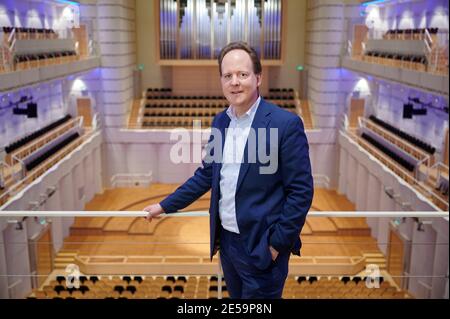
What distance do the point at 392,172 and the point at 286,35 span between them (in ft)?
17.9

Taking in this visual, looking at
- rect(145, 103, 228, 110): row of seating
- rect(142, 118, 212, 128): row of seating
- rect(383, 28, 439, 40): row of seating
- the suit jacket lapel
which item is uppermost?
rect(383, 28, 439, 40): row of seating

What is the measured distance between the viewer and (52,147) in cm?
926

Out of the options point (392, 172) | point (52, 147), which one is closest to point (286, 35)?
point (392, 172)

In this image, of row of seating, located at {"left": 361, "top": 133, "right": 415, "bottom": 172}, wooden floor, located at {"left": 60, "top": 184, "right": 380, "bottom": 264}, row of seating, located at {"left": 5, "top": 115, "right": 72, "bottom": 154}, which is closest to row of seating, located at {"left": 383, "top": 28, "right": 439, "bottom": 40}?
row of seating, located at {"left": 361, "top": 133, "right": 415, "bottom": 172}

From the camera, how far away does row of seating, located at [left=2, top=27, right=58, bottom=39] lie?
8211mm

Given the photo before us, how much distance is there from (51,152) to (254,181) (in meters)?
7.90

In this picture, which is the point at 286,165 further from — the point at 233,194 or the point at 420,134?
the point at 420,134

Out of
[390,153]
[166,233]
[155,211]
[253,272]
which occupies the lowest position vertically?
[166,233]

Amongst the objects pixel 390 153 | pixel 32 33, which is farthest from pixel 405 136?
pixel 32 33

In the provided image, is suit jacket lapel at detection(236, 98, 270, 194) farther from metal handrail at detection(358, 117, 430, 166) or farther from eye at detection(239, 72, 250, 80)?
metal handrail at detection(358, 117, 430, 166)

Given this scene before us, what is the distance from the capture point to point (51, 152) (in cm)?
901

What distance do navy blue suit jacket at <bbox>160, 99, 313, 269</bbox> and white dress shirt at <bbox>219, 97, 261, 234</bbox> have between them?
24 millimetres

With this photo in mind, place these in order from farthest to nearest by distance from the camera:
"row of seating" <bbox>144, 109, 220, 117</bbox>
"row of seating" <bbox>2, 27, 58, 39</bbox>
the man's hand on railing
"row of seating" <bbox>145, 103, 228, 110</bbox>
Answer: "row of seating" <bbox>145, 103, 228, 110</bbox>
"row of seating" <bbox>144, 109, 220, 117</bbox>
"row of seating" <bbox>2, 27, 58, 39</bbox>
the man's hand on railing

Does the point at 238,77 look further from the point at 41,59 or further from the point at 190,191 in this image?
the point at 41,59
